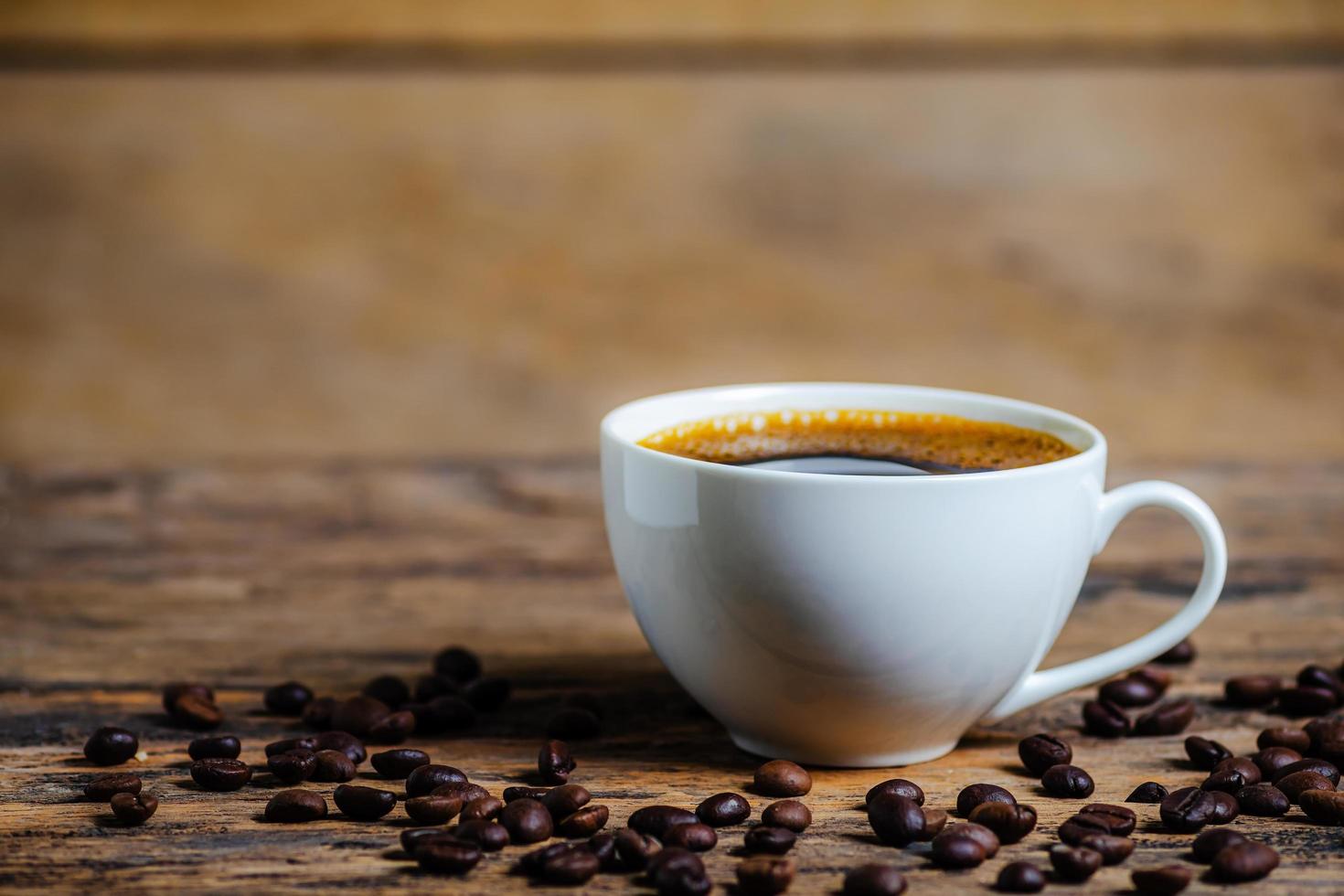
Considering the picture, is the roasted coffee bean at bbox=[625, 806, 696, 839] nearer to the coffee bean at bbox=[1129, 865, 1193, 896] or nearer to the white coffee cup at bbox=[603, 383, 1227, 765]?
the white coffee cup at bbox=[603, 383, 1227, 765]

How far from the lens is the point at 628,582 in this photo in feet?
3.45

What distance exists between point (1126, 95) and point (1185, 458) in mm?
753

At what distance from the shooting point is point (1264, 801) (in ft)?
3.03

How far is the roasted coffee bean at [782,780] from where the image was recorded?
3.11 feet

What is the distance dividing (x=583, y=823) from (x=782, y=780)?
0.15 metres

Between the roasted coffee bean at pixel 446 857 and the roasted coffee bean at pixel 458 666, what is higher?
the roasted coffee bean at pixel 458 666

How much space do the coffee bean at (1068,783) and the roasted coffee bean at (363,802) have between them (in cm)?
44

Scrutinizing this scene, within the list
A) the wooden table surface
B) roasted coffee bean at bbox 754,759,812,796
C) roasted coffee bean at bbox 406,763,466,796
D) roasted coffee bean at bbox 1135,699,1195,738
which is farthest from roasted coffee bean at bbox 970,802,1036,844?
roasted coffee bean at bbox 406,763,466,796

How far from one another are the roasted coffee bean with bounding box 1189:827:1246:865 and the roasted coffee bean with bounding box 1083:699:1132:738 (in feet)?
0.72

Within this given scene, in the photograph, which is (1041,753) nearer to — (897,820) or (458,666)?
(897,820)

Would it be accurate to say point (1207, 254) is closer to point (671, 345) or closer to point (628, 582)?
point (671, 345)

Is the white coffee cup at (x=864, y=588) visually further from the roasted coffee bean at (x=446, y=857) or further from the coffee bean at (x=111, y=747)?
the coffee bean at (x=111, y=747)

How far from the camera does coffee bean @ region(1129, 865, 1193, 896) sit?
2.61 ft

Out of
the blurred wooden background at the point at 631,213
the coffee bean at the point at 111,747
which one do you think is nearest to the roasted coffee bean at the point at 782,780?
the coffee bean at the point at 111,747
